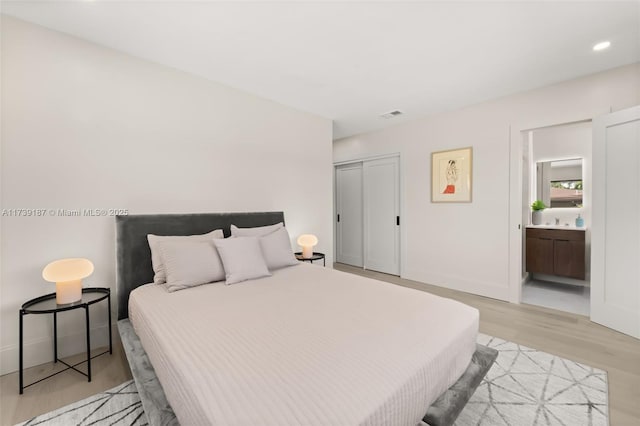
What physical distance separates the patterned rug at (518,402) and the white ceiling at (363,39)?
2.61 meters

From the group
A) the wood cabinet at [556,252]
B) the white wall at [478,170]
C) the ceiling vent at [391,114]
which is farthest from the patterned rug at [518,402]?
the ceiling vent at [391,114]

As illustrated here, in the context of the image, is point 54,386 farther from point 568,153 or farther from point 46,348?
point 568,153

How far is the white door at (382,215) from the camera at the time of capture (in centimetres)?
472

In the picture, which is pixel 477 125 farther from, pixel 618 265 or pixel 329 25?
pixel 329 25

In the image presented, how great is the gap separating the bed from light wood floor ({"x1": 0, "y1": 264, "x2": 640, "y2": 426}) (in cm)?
38

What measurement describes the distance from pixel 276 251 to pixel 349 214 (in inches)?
117

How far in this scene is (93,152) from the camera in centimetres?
230

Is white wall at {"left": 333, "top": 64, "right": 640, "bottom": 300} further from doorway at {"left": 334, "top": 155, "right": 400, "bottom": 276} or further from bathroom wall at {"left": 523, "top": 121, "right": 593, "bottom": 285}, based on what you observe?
bathroom wall at {"left": 523, "top": 121, "right": 593, "bottom": 285}

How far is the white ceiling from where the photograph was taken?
1935 mm

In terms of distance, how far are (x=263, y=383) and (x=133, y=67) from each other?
2889mm

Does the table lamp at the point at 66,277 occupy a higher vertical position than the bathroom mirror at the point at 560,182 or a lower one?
lower

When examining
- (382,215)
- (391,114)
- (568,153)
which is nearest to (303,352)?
(391,114)

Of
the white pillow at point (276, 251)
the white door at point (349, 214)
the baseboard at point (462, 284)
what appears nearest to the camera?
the white pillow at point (276, 251)

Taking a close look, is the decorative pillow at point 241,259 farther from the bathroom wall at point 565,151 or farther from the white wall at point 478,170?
the bathroom wall at point 565,151
